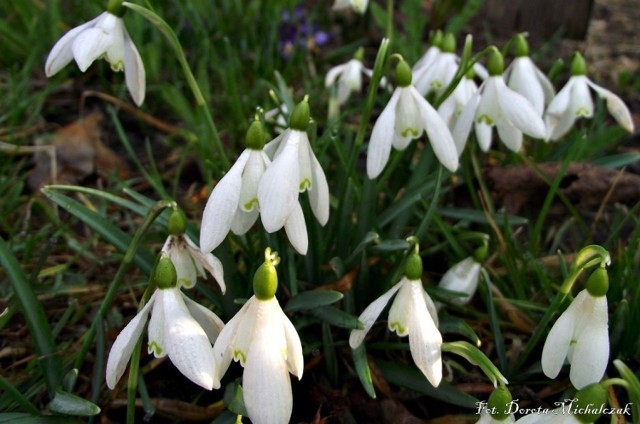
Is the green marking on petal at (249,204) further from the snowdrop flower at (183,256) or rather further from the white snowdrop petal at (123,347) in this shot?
the white snowdrop petal at (123,347)

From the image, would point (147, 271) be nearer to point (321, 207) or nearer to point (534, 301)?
point (321, 207)

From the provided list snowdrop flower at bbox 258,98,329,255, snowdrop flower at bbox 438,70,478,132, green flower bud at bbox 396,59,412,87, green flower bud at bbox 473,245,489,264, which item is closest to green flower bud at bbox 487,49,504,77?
snowdrop flower at bbox 438,70,478,132

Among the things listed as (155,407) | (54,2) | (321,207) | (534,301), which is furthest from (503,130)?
(54,2)

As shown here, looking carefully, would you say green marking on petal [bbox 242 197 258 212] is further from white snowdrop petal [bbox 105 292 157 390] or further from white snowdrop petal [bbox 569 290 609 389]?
white snowdrop petal [bbox 569 290 609 389]

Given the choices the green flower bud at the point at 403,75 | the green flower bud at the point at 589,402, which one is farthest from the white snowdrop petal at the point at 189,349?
the green flower bud at the point at 403,75

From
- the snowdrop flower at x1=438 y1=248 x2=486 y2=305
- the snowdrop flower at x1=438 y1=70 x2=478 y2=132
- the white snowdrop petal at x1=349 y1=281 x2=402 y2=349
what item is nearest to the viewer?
the white snowdrop petal at x1=349 y1=281 x2=402 y2=349

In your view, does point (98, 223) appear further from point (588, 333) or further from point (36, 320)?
point (588, 333)
